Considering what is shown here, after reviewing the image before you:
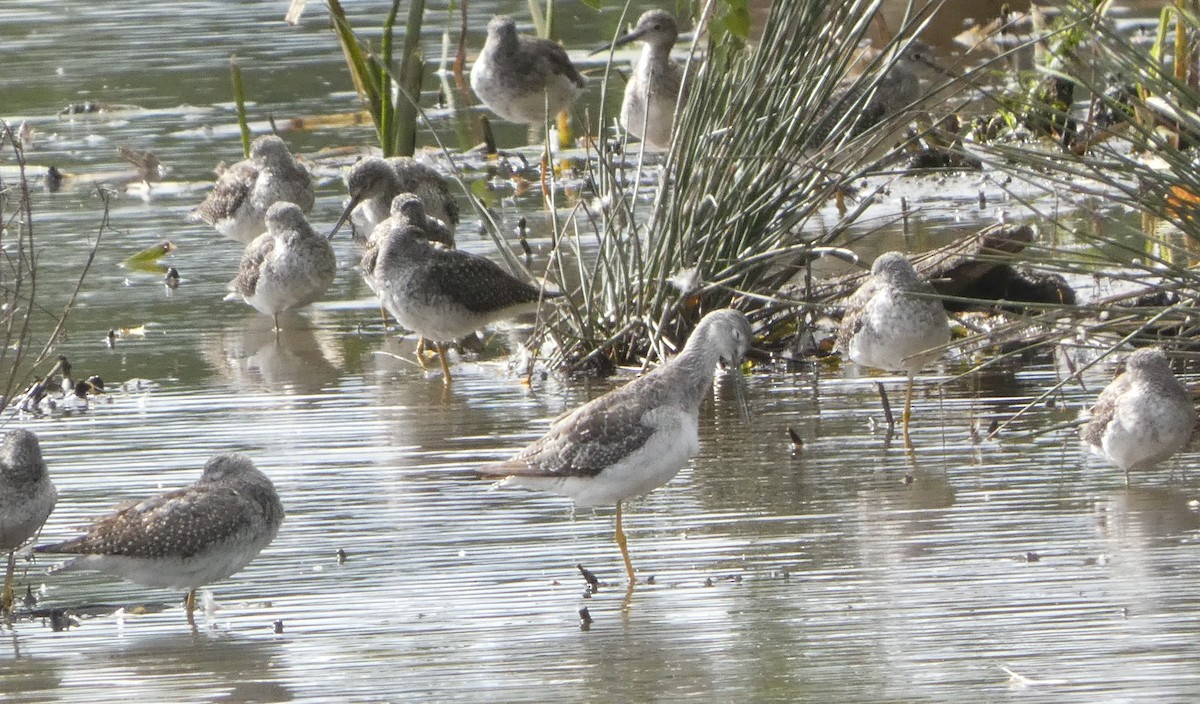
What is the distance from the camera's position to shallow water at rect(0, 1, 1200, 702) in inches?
215

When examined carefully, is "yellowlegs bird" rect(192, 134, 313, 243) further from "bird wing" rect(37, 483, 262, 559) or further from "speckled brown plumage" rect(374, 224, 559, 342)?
"bird wing" rect(37, 483, 262, 559)

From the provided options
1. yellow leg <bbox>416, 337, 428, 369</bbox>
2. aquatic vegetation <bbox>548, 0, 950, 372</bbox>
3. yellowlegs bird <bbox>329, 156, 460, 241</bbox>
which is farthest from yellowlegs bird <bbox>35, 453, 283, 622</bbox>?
yellowlegs bird <bbox>329, 156, 460, 241</bbox>

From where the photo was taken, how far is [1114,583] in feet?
19.6

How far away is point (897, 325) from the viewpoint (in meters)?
8.02

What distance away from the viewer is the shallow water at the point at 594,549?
5449mm

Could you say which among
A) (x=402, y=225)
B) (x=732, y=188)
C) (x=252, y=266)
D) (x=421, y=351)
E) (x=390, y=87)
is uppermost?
(x=390, y=87)

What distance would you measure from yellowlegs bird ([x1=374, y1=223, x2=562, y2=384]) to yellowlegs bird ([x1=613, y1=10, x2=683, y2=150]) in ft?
12.6

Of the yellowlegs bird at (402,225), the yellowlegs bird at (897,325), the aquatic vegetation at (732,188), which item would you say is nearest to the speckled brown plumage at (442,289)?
the yellowlegs bird at (402,225)

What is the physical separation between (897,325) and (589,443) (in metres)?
1.99

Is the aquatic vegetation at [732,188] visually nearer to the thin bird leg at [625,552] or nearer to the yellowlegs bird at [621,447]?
the yellowlegs bird at [621,447]

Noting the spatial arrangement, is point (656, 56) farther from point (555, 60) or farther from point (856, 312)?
point (856, 312)

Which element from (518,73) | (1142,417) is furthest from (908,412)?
(518,73)

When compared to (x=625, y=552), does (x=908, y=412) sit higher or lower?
higher

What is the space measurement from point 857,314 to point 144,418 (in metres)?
3.33
